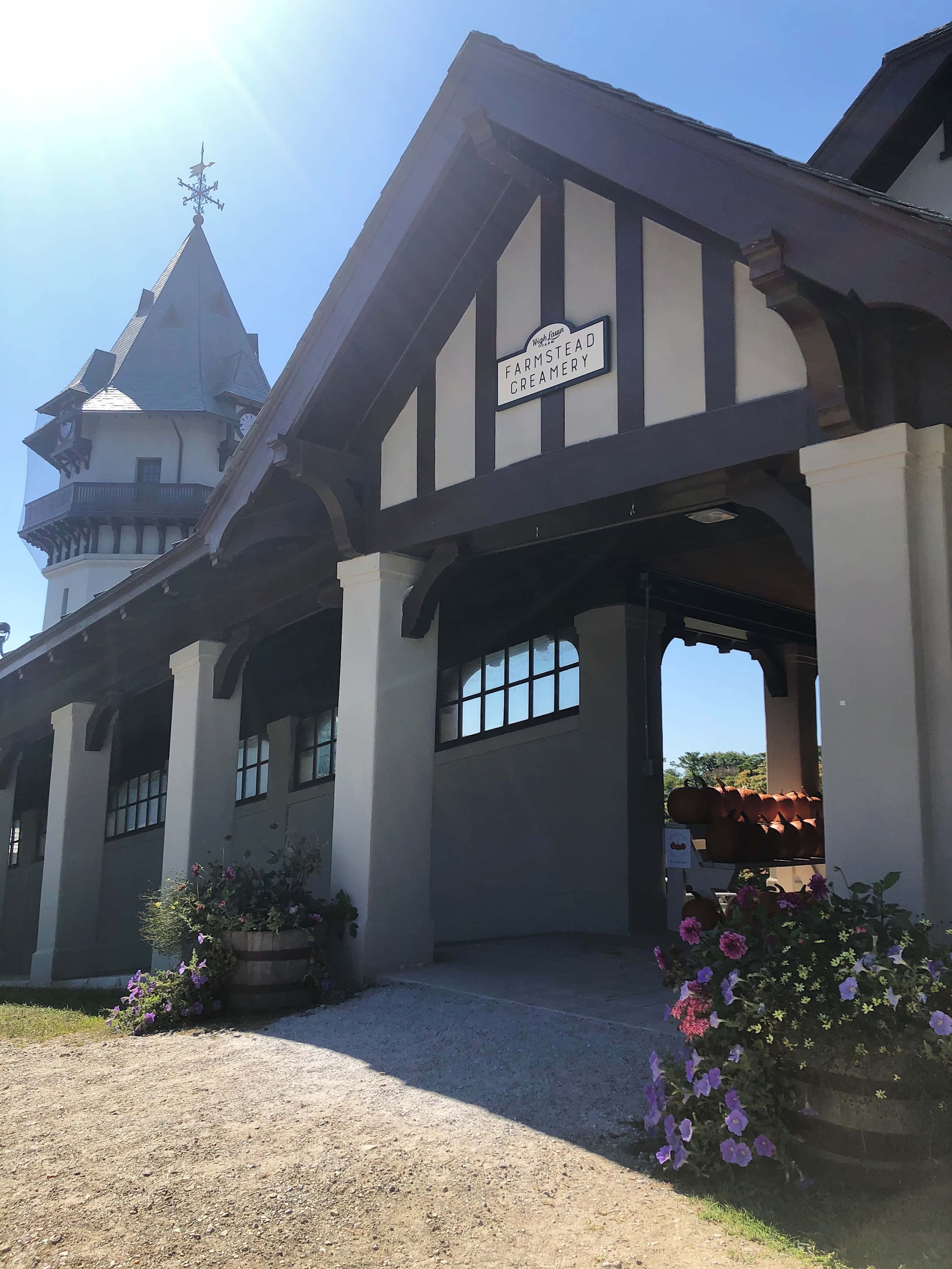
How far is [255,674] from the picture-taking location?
458 inches

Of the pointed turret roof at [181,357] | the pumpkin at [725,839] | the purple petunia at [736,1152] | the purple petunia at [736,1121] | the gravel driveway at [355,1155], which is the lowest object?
the gravel driveway at [355,1155]

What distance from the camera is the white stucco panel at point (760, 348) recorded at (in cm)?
420

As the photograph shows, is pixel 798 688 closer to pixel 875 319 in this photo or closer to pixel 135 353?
pixel 875 319

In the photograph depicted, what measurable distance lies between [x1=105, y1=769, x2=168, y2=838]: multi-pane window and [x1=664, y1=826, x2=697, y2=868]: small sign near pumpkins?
9.13 meters

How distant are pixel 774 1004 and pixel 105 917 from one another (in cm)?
1523

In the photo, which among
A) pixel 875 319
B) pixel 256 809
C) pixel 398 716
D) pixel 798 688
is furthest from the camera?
pixel 256 809

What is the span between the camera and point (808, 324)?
3.80 meters

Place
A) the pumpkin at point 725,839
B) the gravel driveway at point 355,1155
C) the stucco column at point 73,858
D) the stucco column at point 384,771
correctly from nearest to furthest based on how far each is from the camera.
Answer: the gravel driveway at point 355,1155 → the stucco column at point 384,771 → the pumpkin at point 725,839 → the stucco column at point 73,858

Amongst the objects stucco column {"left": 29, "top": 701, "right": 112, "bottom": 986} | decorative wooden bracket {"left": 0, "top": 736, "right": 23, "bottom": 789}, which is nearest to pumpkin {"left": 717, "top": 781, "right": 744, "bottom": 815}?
stucco column {"left": 29, "top": 701, "right": 112, "bottom": 986}

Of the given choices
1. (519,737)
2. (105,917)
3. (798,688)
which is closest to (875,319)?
(519,737)

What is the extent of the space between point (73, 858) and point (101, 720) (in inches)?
60.4

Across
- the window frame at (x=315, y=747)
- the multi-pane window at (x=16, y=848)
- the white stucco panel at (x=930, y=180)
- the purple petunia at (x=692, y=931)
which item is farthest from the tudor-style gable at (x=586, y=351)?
the multi-pane window at (x=16, y=848)

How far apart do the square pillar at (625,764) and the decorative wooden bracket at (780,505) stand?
3856mm

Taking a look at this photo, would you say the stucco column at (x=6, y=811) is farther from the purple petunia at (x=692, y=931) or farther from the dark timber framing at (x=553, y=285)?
the purple petunia at (x=692, y=931)
